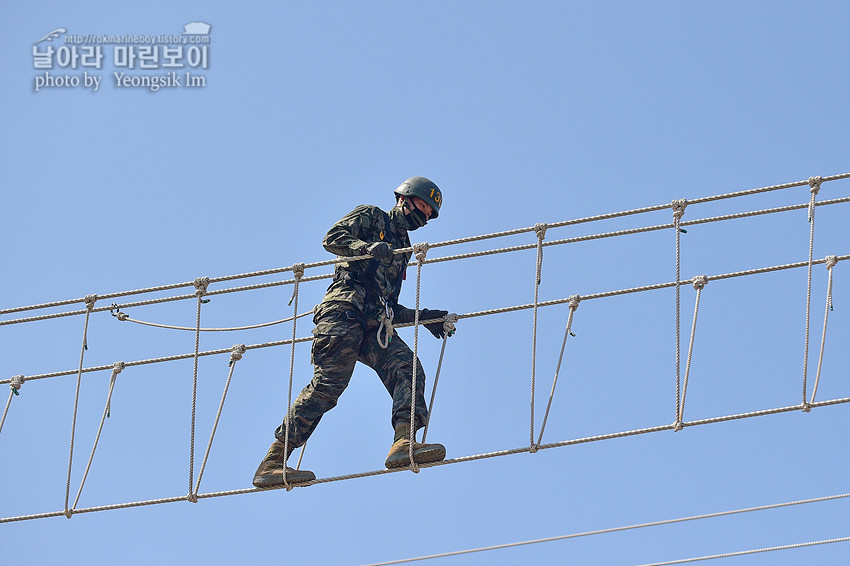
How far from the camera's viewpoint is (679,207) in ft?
37.4

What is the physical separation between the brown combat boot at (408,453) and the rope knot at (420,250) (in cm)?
130

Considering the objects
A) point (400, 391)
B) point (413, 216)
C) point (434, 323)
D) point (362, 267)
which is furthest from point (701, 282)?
point (362, 267)

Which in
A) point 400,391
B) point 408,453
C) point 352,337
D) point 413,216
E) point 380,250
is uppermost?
point 413,216

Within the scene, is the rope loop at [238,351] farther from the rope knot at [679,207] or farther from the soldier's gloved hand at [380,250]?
the rope knot at [679,207]

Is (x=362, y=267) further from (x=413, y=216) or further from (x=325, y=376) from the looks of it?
(x=325, y=376)

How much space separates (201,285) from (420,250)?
1.81 metres

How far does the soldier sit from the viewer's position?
38.0 feet

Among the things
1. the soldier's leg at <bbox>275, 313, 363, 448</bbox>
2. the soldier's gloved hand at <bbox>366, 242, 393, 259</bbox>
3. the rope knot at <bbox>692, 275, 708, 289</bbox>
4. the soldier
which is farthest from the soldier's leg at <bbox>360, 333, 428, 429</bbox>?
the rope knot at <bbox>692, 275, 708, 289</bbox>

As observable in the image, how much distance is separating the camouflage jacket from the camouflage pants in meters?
0.14

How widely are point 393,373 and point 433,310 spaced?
62cm

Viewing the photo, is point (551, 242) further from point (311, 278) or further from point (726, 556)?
point (726, 556)

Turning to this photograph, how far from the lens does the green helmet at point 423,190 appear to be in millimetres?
12055

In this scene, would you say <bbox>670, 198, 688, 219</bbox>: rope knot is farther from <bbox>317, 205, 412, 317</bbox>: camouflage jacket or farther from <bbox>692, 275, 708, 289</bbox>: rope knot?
<bbox>317, 205, 412, 317</bbox>: camouflage jacket

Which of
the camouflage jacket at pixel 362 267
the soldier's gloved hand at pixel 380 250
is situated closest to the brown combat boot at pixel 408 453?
the camouflage jacket at pixel 362 267
